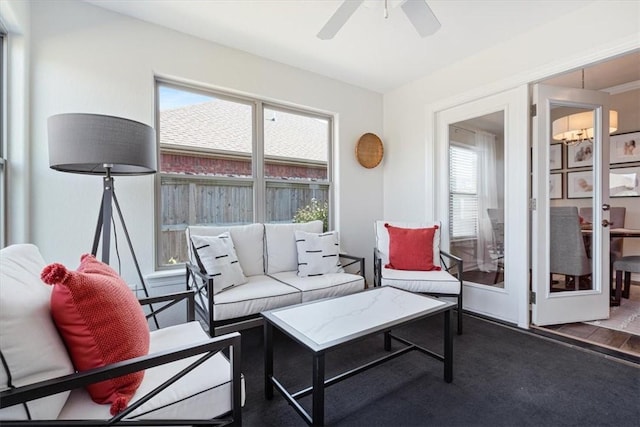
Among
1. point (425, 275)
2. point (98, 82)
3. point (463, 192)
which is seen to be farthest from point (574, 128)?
point (98, 82)

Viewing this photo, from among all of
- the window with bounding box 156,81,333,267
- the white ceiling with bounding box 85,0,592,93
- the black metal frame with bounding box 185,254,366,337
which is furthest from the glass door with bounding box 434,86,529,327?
the black metal frame with bounding box 185,254,366,337

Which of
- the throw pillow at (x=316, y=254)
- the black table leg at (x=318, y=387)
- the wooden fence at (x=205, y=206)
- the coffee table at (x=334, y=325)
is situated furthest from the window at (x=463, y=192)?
the black table leg at (x=318, y=387)

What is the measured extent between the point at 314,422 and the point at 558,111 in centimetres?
310

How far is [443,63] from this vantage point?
3072mm

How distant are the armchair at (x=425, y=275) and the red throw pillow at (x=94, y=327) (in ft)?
6.66

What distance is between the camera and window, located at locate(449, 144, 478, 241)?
312 cm

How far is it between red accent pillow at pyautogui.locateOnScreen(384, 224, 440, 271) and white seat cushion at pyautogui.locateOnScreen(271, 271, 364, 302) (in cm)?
52

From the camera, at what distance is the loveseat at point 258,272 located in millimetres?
2012

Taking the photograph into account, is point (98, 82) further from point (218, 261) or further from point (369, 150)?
point (369, 150)

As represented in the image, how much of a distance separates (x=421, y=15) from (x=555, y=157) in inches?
76.0

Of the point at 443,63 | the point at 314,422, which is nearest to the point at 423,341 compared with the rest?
the point at 314,422

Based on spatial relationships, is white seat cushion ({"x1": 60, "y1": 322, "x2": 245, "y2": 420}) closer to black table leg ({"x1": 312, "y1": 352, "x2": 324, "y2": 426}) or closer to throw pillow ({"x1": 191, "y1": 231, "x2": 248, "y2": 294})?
black table leg ({"x1": 312, "y1": 352, "x2": 324, "y2": 426})

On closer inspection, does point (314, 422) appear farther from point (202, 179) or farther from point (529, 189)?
point (529, 189)

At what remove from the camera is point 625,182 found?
3.78m
